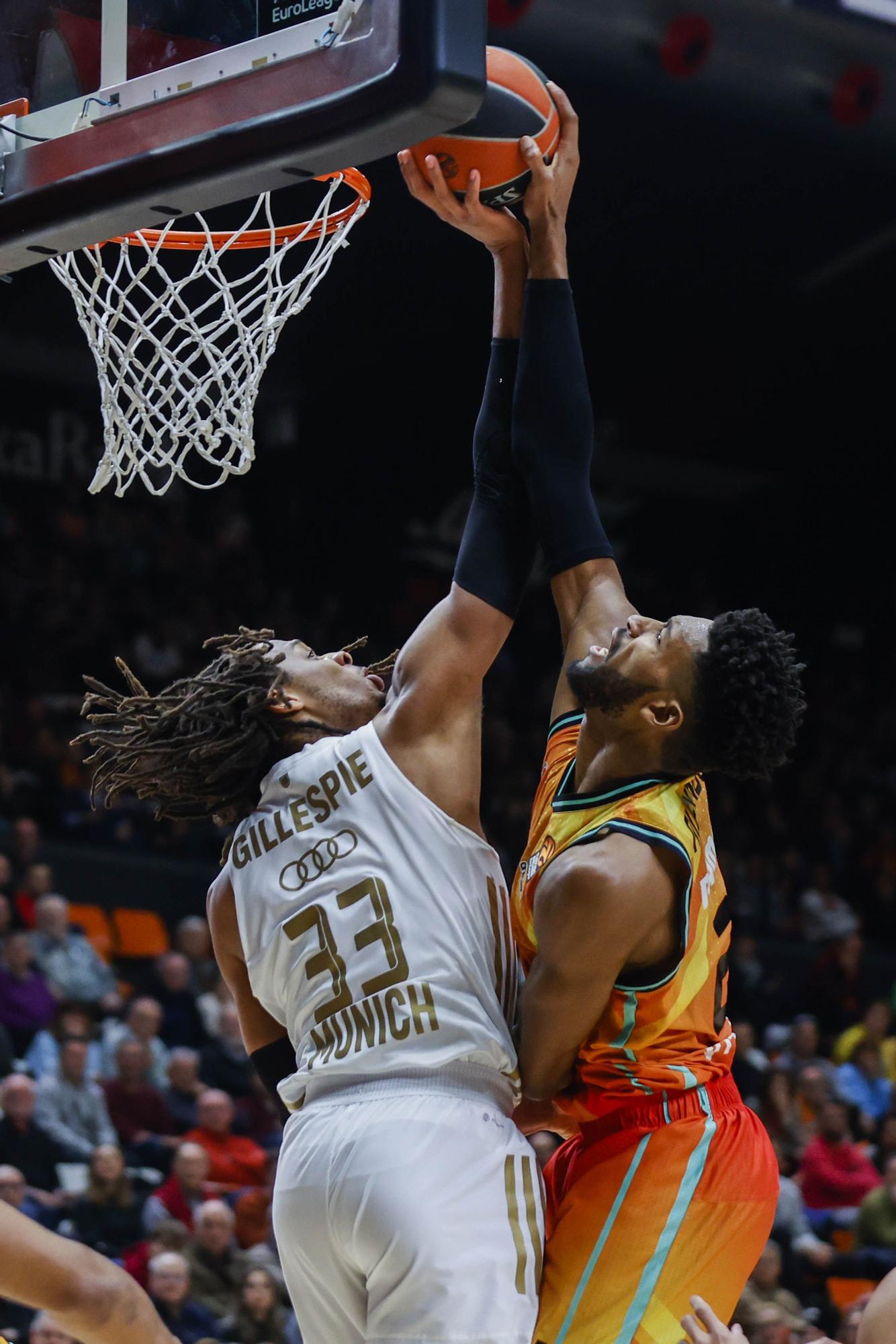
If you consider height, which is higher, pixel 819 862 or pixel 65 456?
pixel 65 456

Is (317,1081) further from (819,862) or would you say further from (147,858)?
(819,862)

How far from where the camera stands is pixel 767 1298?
23.8 feet

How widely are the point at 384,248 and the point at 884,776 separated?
6.45 metres

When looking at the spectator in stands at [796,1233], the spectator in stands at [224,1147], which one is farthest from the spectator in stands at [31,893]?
the spectator in stands at [796,1233]

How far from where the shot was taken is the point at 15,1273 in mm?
2541

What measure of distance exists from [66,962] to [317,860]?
19.2 feet

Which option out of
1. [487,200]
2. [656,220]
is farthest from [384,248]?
[487,200]

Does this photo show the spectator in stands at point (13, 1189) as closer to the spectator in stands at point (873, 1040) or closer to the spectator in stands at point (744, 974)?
Answer: the spectator in stands at point (744, 974)

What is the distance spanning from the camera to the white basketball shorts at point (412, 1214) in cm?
254

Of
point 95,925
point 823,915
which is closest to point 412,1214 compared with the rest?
point 95,925

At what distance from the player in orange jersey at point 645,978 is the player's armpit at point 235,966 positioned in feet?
1.75

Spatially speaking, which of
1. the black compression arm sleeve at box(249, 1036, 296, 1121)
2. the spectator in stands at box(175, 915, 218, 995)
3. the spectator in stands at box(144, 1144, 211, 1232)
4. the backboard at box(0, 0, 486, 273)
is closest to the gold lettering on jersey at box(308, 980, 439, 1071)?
the black compression arm sleeve at box(249, 1036, 296, 1121)

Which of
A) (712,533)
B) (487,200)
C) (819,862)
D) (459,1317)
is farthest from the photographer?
(712,533)

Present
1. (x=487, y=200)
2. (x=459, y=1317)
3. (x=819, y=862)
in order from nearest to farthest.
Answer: (x=459, y=1317) < (x=487, y=200) < (x=819, y=862)
